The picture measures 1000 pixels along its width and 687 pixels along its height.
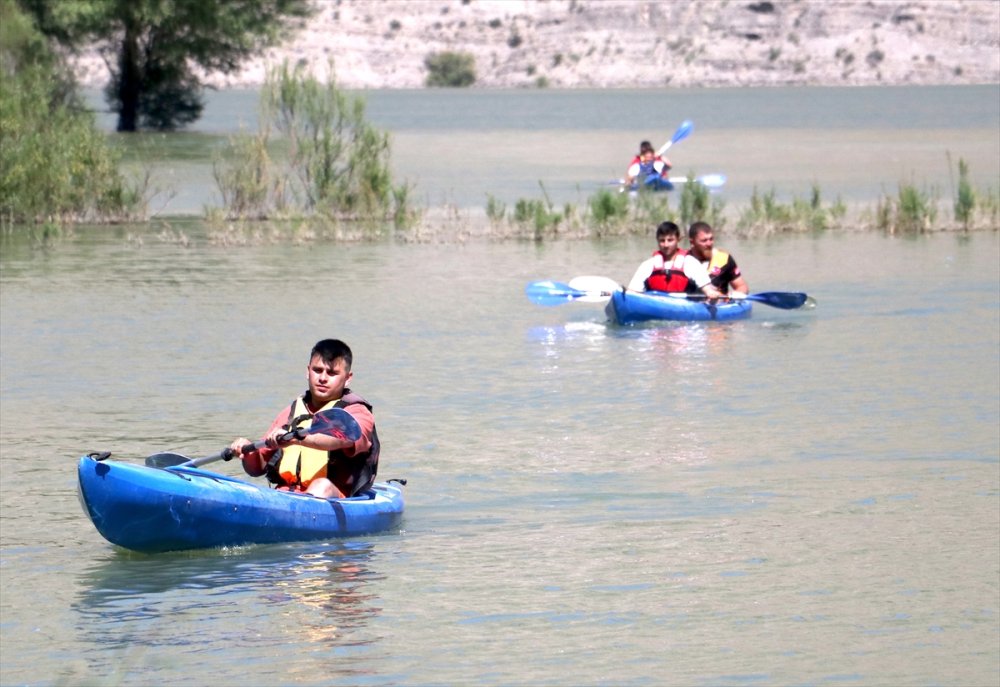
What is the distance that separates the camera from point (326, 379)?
918 centimetres

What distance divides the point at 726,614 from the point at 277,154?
21084 mm

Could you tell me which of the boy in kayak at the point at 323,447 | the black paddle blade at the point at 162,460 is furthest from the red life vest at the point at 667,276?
the black paddle blade at the point at 162,460

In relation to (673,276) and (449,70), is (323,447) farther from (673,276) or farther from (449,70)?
(449,70)

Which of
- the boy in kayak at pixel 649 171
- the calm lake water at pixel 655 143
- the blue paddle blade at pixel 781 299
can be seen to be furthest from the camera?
the calm lake water at pixel 655 143

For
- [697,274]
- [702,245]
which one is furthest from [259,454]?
[697,274]

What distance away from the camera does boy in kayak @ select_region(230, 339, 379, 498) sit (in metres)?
9.01

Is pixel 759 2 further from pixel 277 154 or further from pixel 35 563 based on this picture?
pixel 35 563

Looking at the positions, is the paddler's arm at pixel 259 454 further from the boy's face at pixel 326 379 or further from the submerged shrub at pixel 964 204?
the submerged shrub at pixel 964 204

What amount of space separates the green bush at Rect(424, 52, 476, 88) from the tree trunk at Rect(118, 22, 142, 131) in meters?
72.9

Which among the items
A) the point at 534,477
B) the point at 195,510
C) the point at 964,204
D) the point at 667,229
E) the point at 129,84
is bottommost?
the point at 534,477

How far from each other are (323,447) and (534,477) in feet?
7.83

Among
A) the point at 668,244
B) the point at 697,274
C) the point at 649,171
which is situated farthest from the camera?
the point at 649,171

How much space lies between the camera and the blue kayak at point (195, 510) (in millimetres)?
8852

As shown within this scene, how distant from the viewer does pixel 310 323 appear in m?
17.5
